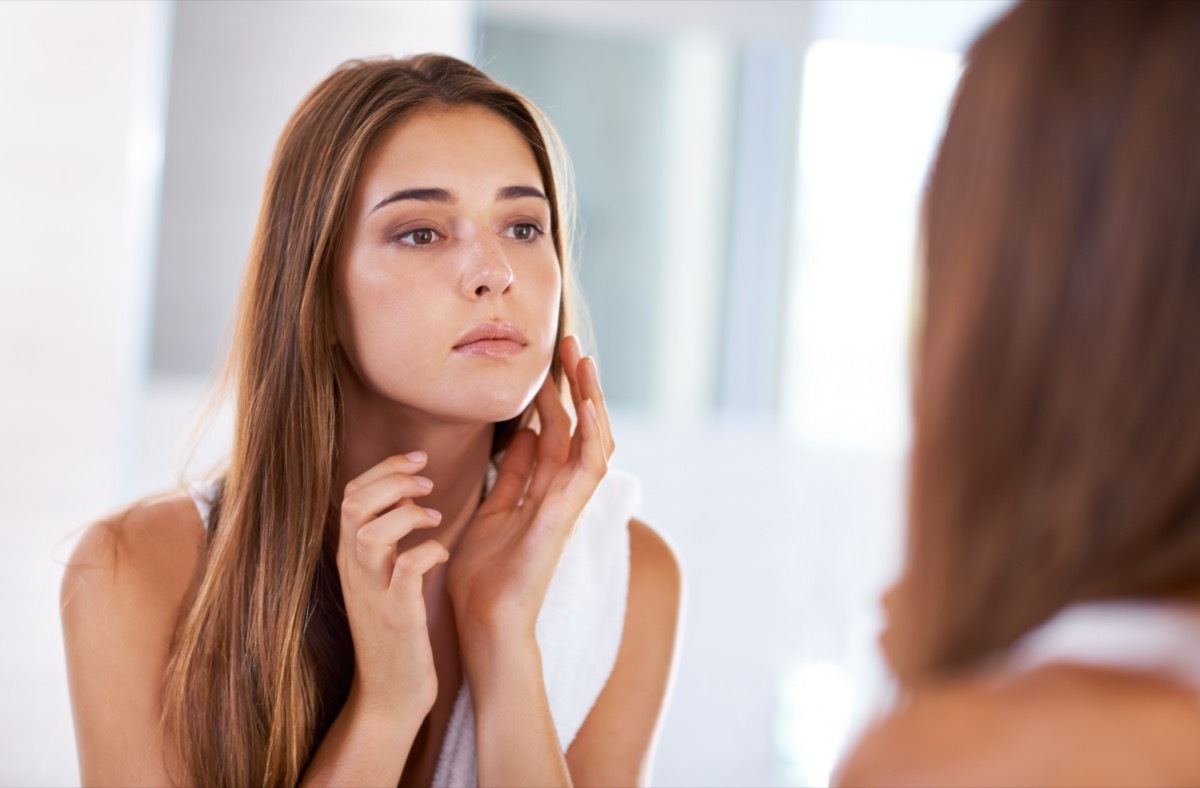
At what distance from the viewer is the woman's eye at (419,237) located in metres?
1.10

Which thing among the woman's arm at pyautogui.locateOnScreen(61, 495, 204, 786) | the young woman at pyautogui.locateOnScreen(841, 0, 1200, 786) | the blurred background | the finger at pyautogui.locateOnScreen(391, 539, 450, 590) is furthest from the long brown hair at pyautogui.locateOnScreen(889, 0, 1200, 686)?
the blurred background

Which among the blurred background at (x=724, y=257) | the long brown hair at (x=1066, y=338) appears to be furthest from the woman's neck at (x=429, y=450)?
the blurred background at (x=724, y=257)

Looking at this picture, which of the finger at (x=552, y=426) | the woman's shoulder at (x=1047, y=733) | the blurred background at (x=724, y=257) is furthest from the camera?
the blurred background at (x=724, y=257)

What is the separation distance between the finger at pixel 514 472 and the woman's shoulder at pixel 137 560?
320 mm

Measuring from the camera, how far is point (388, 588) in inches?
40.7

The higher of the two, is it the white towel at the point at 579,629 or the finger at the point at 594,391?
the finger at the point at 594,391

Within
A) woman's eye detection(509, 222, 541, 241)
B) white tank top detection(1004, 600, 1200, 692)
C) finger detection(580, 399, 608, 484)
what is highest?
woman's eye detection(509, 222, 541, 241)

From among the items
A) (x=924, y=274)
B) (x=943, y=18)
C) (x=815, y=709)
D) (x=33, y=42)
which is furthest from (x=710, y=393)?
(x=924, y=274)

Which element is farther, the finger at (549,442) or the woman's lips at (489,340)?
the finger at (549,442)

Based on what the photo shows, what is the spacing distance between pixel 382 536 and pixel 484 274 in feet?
0.88

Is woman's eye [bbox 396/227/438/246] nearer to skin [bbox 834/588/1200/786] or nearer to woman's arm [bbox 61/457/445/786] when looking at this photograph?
woman's arm [bbox 61/457/445/786]

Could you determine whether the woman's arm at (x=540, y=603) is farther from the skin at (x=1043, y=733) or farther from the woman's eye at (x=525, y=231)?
the skin at (x=1043, y=733)

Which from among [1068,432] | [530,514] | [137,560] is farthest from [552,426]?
[1068,432]

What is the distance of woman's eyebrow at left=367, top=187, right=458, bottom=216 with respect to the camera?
1.08 metres
